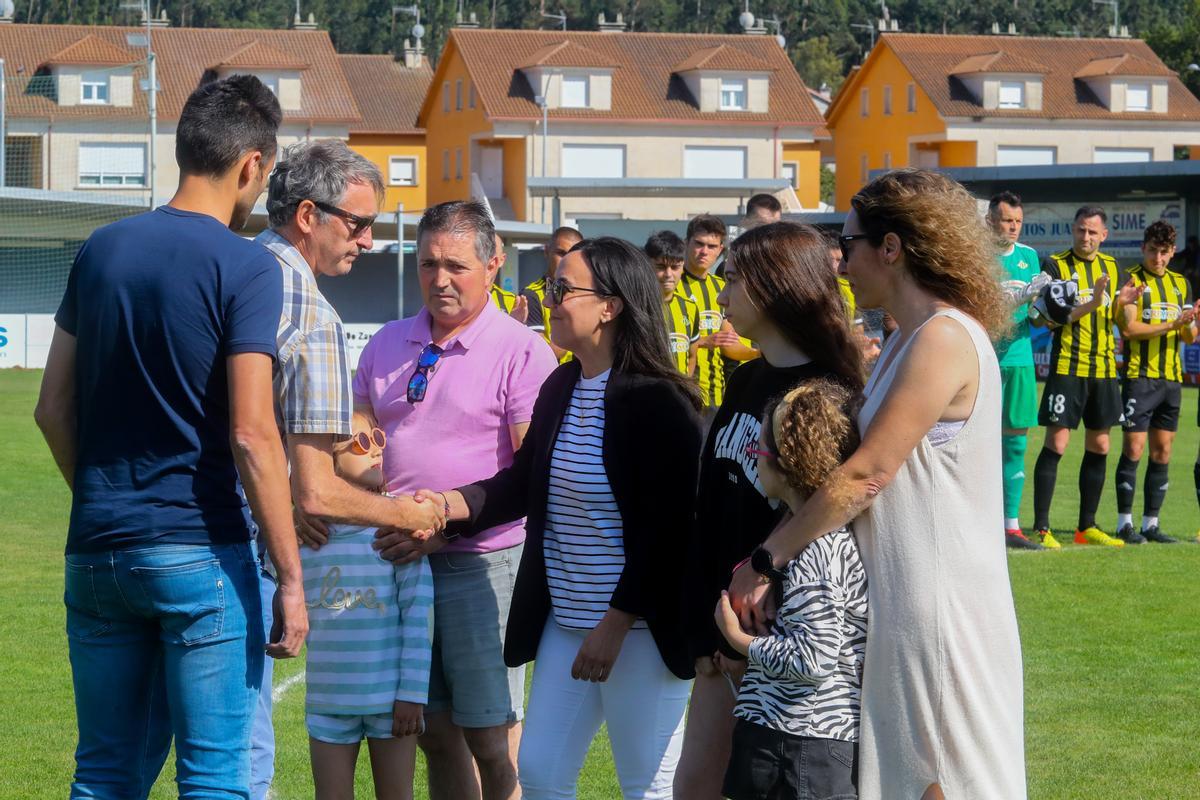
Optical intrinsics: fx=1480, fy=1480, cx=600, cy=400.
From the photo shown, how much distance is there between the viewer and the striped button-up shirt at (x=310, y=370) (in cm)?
368

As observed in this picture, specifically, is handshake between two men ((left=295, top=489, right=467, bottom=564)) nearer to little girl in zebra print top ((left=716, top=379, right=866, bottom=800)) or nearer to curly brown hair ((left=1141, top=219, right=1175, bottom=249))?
little girl in zebra print top ((left=716, top=379, right=866, bottom=800))

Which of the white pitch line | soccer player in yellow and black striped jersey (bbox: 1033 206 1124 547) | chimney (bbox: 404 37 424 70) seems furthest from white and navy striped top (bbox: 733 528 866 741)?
chimney (bbox: 404 37 424 70)

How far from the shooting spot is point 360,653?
418cm

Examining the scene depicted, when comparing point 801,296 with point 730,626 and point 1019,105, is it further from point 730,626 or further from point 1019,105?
point 1019,105

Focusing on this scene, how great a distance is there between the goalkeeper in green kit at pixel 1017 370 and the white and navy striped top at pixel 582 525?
6463mm

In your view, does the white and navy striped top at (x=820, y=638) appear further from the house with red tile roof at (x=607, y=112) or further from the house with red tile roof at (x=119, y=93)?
the house with red tile roof at (x=607, y=112)

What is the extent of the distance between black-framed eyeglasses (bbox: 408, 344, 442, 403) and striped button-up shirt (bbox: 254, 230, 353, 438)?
688mm

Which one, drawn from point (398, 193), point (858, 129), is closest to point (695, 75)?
point (858, 129)

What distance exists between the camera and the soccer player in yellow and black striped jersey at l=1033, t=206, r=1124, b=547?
433 inches

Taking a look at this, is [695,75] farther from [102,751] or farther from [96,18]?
[102,751]

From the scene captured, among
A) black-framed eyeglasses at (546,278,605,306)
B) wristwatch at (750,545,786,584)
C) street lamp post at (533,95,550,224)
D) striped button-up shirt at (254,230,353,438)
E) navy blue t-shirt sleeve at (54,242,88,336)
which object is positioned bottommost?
wristwatch at (750,545,786,584)

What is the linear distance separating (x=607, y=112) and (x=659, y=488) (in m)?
64.6

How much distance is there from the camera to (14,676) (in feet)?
22.7

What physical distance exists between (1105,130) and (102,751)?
242 feet
